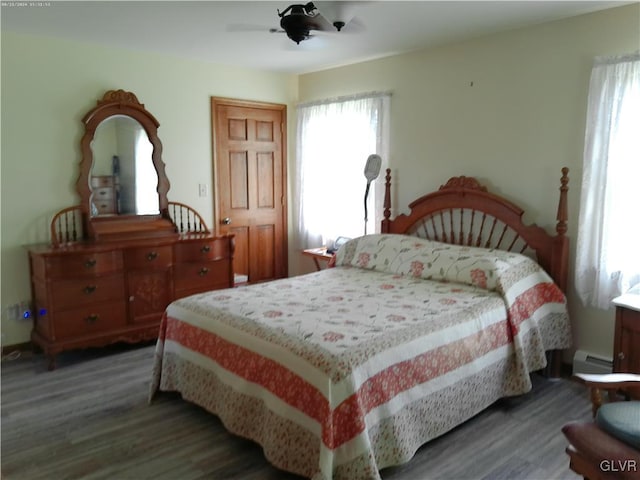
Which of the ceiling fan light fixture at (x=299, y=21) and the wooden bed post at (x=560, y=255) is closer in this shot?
A: the ceiling fan light fixture at (x=299, y=21)

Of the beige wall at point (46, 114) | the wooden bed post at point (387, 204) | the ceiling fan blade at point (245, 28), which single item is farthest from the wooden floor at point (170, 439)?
the ceiling fan blade at point (245, 28)

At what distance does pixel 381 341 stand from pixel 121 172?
9.16 feet

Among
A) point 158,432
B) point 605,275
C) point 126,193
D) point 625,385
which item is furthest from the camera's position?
point 126,193

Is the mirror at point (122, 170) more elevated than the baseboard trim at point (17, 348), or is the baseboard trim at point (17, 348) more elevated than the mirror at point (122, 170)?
the mirror at point (122, 170)

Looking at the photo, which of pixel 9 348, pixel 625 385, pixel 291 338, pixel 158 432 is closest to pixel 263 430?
pixel 291 338

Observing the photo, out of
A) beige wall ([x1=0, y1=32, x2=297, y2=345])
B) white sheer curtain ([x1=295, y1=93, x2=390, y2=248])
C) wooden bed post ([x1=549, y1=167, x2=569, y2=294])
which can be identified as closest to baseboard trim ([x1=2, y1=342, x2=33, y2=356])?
beige wall ([x1=0, y1=32, x2=297, y2=345])

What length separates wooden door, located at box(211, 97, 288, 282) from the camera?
4723 millimetres

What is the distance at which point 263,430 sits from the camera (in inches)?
89.9

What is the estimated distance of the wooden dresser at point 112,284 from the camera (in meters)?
3.44

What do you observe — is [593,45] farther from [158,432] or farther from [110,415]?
[110,415]

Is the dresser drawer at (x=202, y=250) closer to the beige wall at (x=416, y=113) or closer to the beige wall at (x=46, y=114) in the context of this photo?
the beige wall at (x=416, y=113)

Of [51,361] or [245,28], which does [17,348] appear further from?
[245,28]

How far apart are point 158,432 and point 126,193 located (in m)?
2.13

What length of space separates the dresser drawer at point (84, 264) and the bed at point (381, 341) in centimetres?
94
